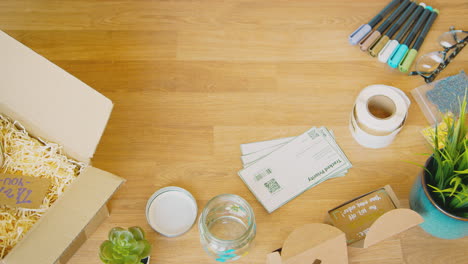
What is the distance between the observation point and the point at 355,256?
3.17 ft

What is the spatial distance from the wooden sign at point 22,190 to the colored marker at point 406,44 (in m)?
0.93

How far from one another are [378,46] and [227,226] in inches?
25.7

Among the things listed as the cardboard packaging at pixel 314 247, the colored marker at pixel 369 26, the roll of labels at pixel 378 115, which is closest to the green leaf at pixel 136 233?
the cardboard packaging at pixel 314 247

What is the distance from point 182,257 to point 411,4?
3.16 ft

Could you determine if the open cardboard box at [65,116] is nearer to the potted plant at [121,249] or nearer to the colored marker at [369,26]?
the potted plant at [121,249]

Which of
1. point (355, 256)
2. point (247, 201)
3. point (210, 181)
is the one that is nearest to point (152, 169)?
point (210, 181)

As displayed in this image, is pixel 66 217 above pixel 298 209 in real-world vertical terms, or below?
above

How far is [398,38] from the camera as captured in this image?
1.21 m

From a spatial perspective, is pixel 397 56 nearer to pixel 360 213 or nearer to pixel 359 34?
pixel 359 34

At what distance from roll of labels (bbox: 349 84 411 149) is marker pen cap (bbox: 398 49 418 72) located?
0.12m

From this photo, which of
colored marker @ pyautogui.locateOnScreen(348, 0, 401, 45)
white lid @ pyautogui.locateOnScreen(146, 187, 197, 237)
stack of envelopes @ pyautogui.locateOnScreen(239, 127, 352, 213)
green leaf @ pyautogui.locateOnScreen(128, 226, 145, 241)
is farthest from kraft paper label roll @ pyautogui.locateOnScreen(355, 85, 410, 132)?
green leaf @ pyautogui.locateOnScreen(128, 226, 145, 241)

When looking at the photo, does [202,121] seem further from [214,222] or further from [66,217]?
[66,217]

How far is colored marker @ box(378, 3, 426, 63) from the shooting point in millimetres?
1181

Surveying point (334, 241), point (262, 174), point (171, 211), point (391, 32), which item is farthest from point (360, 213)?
point (391, 32)
